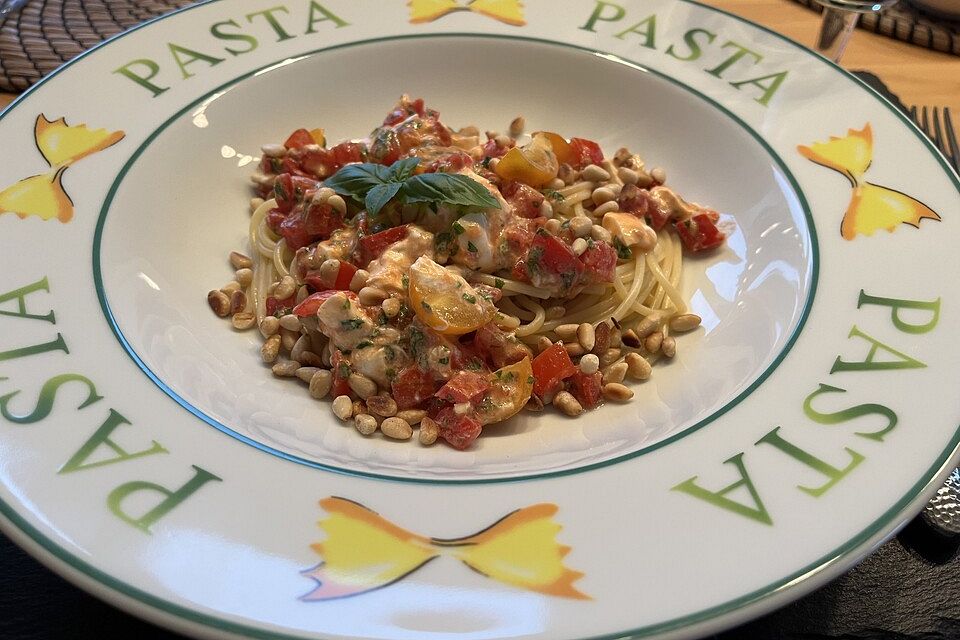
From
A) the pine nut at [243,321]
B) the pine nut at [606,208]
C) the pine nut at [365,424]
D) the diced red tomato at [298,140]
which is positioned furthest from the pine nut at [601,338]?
the diced red tomato at [298,140]

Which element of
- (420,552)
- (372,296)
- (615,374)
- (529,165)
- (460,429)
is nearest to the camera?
(420,552)

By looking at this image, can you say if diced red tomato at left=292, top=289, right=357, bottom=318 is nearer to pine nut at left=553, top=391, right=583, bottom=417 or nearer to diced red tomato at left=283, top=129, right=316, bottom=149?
pine nut at left=553, top=391, right=583, bottom=417

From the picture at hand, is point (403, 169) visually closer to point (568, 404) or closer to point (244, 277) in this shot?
point (244, 277)

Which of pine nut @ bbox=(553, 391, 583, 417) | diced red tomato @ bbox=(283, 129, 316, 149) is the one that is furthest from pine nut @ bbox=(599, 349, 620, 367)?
diced red tomato @ bbox=(283, 129, 316, 149)

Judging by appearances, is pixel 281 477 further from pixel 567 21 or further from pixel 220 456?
pixel 567 21

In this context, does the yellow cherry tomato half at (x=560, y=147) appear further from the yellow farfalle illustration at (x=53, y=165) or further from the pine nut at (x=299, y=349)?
the yellow farfalle illustration at (x=53, y=165)

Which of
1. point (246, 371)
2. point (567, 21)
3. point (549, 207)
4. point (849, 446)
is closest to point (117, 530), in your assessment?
point (246, 371)

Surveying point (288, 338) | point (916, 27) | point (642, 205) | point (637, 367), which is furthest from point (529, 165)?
point (916, 27)
